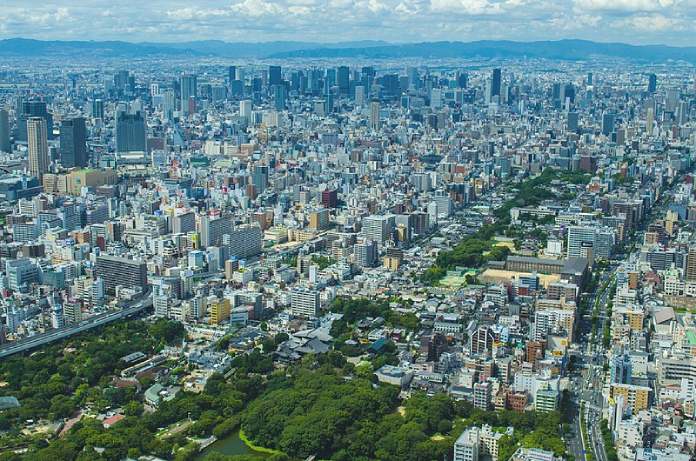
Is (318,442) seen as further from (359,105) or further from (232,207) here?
(359,105)

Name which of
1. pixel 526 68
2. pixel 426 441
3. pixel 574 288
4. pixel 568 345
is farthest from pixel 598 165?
pixel 526 68

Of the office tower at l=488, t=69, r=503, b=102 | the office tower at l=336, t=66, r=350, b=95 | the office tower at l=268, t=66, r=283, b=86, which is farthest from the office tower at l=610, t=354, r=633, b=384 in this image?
the office tower at l=268, t=66, r=283, b=86

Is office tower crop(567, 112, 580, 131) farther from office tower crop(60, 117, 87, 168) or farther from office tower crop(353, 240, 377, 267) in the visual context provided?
office tower crop(353, 240, 377, 267)

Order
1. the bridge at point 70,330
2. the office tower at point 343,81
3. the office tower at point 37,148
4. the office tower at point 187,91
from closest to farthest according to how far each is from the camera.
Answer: the bridge at point 70,330
the office tower at point 37,148
the office tower at point 187,91
the office tower at point 343,81

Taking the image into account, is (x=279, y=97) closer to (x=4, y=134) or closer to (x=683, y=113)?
(x=4, y=134)

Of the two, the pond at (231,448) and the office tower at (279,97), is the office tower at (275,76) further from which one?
the pond at (231,448)

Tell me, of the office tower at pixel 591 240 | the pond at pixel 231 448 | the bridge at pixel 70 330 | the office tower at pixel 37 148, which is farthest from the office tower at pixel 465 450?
the office tower at pixel 37 148
